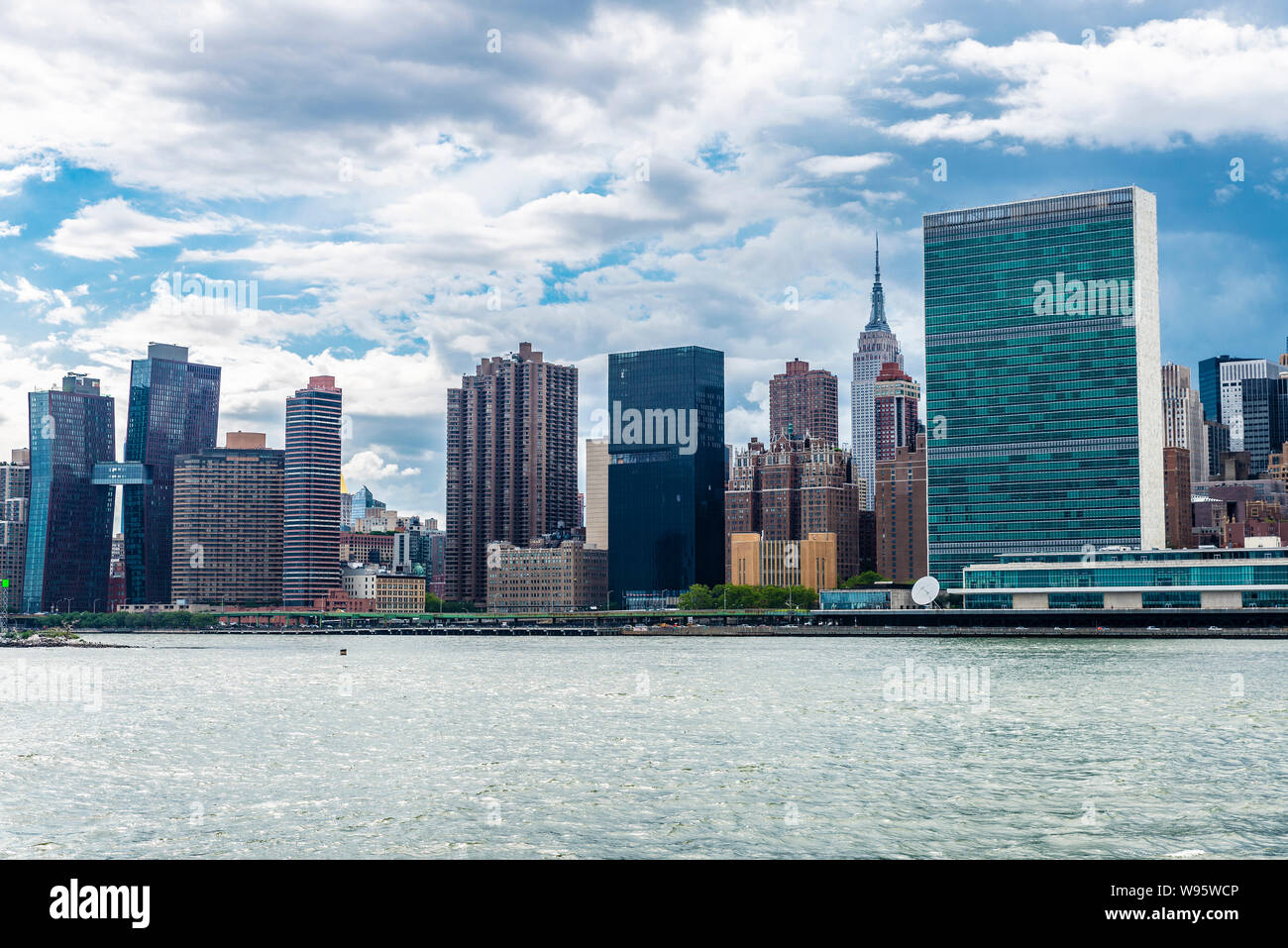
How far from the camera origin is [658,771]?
48.3 metres

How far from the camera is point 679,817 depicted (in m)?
38.1

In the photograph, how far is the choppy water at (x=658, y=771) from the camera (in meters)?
35.2

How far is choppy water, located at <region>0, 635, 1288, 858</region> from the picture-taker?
3522cm

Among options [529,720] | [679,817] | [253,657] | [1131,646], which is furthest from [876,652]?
[679,817]
